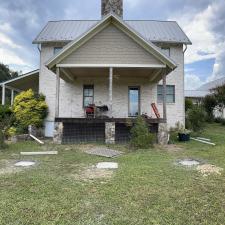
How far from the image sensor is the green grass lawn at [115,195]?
4.14 m

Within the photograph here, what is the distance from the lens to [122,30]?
12555 millimetres

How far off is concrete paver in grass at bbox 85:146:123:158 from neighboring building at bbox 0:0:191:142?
154cm

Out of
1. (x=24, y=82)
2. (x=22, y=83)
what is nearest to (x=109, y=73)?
(x=24, y=82)

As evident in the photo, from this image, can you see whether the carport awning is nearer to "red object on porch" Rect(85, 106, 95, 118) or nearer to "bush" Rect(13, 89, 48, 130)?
"bush" Rect(13, 89, 48, 130)

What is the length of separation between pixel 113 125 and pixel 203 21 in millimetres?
11874

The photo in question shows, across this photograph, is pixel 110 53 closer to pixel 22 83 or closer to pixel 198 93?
pixel 22 83

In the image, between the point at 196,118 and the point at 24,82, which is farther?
the point at 24,82

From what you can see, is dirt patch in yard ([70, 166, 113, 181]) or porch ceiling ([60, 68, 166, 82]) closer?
dirt patch in yard ([70, 166, 113, 181])

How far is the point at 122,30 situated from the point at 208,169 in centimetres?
782

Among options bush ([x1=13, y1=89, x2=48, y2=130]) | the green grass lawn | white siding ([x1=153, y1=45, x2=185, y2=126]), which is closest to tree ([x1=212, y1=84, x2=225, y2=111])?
white siding ([x1=153, y1=45, x2=185, y2=126])

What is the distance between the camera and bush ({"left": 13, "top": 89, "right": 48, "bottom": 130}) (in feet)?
48.3

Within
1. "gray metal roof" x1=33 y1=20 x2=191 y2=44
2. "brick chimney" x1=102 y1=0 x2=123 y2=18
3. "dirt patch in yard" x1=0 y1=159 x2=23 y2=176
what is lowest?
"dirt patch in yard" x1=0 y1=159 x2=23 y2=176

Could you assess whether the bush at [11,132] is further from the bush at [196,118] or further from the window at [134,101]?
the bush at [196,118]

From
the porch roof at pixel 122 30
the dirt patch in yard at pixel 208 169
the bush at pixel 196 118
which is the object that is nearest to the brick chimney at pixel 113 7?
the porch roof at pixel 122 30
